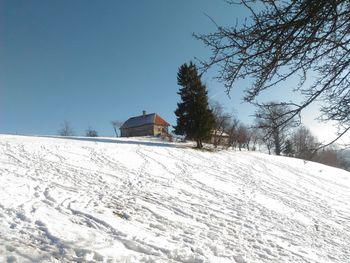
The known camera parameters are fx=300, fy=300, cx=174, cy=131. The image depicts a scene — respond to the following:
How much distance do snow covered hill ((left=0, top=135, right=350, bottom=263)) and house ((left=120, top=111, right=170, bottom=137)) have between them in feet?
155

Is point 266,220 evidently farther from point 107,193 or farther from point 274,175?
point 274,175

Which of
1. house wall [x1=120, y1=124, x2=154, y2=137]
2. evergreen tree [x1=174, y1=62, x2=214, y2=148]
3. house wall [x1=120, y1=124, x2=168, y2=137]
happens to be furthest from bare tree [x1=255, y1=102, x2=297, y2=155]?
house wall [x1=120, y1=124, x2=154, y2=137]

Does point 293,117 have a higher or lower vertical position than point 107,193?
higher

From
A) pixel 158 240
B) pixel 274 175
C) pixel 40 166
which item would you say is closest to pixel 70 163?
pixel 40 166

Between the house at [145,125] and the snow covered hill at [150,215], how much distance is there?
1865 inches

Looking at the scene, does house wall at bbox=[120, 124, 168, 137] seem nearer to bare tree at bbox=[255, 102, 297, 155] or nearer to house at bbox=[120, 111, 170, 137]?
house at bbox=[120, 111, 170, 137]

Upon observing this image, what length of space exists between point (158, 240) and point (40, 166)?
728 cm

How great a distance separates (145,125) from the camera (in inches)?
2544

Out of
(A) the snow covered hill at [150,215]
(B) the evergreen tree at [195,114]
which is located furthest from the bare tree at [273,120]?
(B) the evergreen tree at [195,114]

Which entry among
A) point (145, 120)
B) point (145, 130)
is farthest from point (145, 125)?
point (145, 120)

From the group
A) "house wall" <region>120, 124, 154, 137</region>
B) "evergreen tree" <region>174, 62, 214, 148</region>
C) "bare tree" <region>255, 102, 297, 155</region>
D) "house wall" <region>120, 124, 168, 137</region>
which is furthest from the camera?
"house wall" <region>120, 124, 154, 137</region>

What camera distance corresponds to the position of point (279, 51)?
11.7 ft

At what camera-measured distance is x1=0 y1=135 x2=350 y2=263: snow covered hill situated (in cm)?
515

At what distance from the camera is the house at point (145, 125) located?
63.0 metres
